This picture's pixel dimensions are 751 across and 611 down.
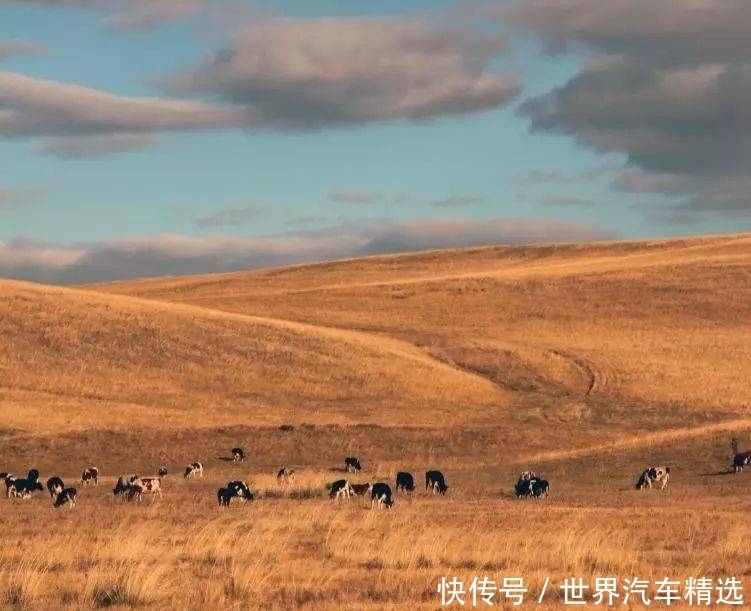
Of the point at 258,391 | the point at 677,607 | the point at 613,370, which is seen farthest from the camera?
the point at 613,370

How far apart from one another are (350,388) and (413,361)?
597 centimetres

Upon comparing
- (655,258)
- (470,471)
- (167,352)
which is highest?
(655,258)

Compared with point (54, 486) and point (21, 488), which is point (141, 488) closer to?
point (54, 486)

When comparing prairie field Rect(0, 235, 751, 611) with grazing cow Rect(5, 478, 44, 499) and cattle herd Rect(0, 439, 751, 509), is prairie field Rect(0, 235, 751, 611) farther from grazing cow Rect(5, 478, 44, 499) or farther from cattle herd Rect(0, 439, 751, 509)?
grazing cow Rect(5, 478, 44, 499)

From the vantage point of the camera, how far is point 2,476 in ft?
119

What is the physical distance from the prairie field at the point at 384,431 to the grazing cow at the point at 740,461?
938 millimetres

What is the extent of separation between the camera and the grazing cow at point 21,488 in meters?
32.1

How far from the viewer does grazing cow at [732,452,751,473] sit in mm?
36463

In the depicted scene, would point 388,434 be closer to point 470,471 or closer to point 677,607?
point 470,471

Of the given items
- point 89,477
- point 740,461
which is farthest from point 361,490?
point 740,461

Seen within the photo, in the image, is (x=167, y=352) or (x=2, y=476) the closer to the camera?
(x=2, y=476)

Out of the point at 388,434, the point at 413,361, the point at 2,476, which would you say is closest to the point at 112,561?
the point at 2,476

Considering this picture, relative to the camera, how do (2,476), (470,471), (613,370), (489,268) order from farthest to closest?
(489,268) → (613,370) → (470,471) → (2,476)

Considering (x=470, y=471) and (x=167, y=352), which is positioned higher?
(x=167, y=352)
